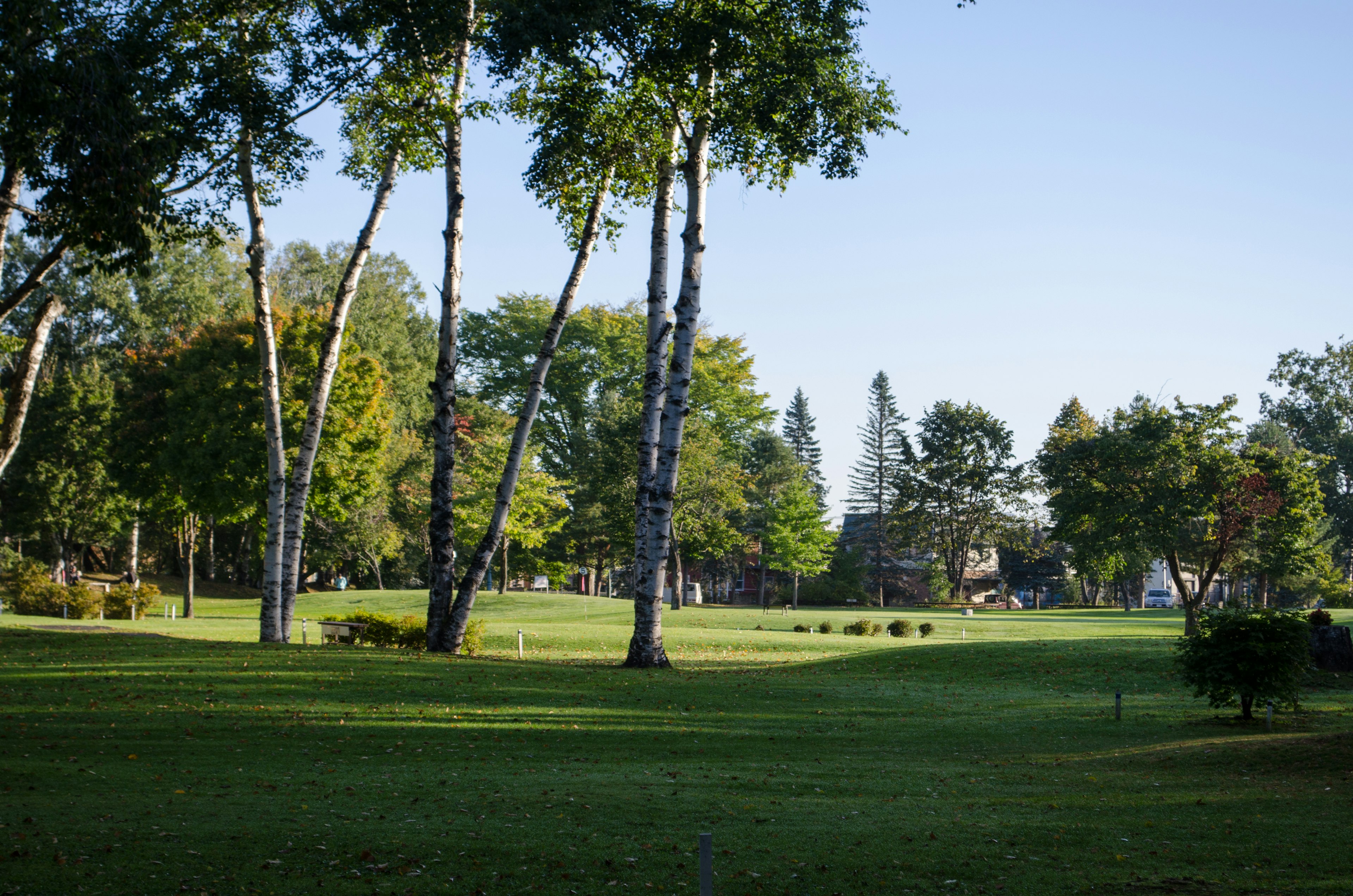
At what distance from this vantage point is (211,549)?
52.9 metres

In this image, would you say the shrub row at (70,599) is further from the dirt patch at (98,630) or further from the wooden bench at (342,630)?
the wooden bench at (342,630)

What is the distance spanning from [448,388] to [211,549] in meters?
38.5

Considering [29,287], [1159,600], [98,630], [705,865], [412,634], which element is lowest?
[1159,600]

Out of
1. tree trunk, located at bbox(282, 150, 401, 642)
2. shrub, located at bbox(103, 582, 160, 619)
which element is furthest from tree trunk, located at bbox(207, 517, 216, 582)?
tree trunk, located at bbox(282, 150, 401, 642)

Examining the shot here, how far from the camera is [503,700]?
15.8 m

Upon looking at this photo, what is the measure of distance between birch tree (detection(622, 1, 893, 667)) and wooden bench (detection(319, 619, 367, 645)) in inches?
353

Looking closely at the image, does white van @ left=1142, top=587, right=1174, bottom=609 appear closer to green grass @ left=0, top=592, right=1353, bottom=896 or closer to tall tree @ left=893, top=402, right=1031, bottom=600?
tall tree @ left=893, top=402, right=1031, bottom=600

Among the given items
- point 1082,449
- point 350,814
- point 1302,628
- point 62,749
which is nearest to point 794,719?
point 1302,628

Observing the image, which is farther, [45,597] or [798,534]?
[798,534]

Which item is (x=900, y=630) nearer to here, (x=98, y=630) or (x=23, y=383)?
(x=98, y=630)

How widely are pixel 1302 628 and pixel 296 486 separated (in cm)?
1940

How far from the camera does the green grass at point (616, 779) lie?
6930 millimetres

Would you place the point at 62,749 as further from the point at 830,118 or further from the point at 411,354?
the point at 411,354

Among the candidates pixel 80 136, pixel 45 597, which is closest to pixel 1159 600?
pixel 45 597
